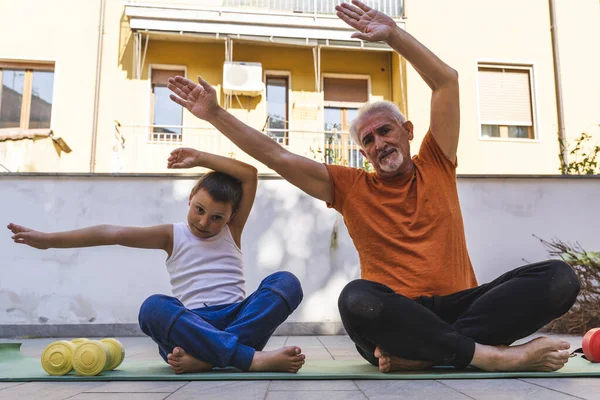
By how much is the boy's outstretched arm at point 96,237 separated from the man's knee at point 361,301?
0.87 metres

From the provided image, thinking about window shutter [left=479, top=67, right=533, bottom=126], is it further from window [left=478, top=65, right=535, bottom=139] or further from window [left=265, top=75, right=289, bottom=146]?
window [left=265, top=75, right=289, bottom=146]

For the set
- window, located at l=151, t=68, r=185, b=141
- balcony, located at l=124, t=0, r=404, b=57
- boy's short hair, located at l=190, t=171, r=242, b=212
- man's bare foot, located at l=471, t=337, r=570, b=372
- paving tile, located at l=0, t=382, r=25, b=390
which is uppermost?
balcony, located at l=124, t=0, r=404, b=57

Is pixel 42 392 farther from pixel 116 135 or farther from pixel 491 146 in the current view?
pixel 491 146

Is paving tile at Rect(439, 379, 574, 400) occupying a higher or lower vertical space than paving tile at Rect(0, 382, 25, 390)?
higher

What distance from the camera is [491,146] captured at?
32.7 feet

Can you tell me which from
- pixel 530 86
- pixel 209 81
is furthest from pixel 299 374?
pixel 530 86

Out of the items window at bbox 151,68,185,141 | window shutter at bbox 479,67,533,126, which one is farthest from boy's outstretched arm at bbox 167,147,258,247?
window shutter at bbox 479,67,533,126

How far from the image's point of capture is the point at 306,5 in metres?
10.6

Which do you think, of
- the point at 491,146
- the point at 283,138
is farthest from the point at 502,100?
the point at 283,138

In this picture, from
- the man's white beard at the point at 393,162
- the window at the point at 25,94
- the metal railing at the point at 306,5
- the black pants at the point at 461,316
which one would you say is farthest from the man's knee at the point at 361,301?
the metal railing at the point at 306,5

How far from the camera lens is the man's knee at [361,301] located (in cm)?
192

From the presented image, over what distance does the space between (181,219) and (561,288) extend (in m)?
3.71

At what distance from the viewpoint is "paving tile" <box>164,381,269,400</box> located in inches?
62.4

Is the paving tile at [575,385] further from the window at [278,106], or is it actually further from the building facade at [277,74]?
the window at [278,106]
